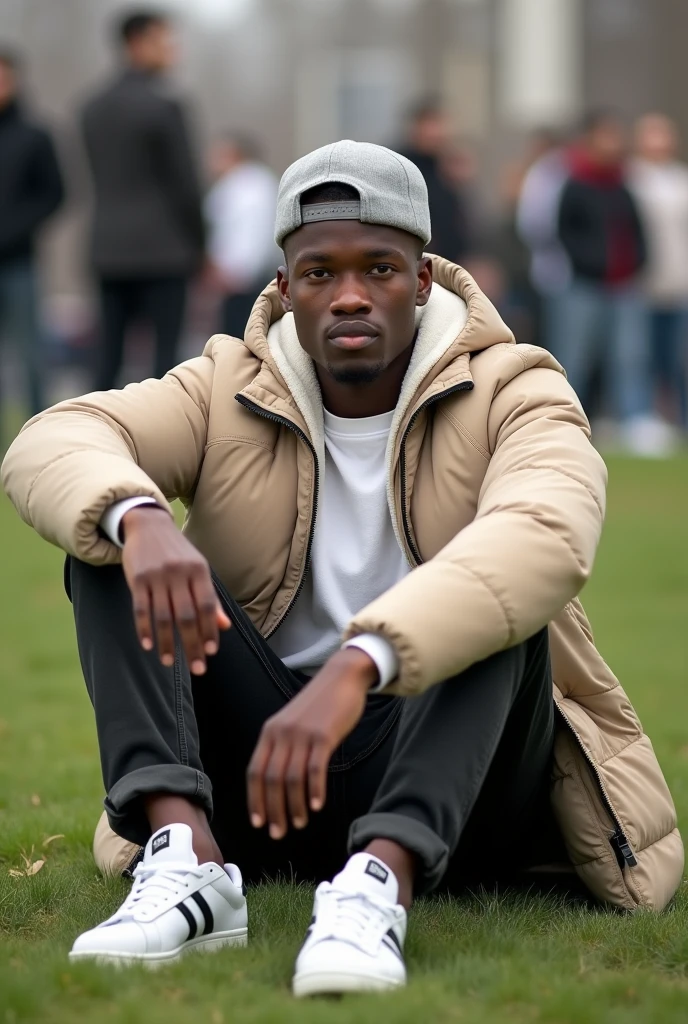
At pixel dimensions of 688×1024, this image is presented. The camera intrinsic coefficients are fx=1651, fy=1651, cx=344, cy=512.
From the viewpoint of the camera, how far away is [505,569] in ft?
9.85

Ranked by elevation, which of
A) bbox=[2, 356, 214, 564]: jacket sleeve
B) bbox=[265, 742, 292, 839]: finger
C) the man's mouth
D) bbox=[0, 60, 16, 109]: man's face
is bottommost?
bbox=[265, 742, 292, 839]: finger

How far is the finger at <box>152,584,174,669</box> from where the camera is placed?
9.89 feet

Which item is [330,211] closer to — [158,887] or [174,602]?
[174,602]

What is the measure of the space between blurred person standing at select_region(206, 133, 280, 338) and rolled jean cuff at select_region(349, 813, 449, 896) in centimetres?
1117

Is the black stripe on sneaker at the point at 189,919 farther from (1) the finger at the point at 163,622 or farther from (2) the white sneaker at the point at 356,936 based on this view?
(1) the finger at the point at 163,622

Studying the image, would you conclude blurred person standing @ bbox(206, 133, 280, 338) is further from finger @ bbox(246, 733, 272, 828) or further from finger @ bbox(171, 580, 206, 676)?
finger @ bbox(246, 733, 272, 828)

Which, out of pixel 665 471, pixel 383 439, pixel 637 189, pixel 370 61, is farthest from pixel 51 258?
pixel 383 439

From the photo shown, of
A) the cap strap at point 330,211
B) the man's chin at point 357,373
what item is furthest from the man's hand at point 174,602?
the cap strap at point 330,211

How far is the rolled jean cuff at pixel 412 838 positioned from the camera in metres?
2.93

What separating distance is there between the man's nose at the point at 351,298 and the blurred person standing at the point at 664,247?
975 cm

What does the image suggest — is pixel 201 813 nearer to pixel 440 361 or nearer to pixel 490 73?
pixel 440 361

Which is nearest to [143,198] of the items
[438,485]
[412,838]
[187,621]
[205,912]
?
[438,485]

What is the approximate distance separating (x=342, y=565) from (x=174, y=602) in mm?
672

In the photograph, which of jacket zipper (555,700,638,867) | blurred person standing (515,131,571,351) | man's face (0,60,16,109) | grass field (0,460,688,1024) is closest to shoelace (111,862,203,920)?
grass field (0,460,688,1024)
